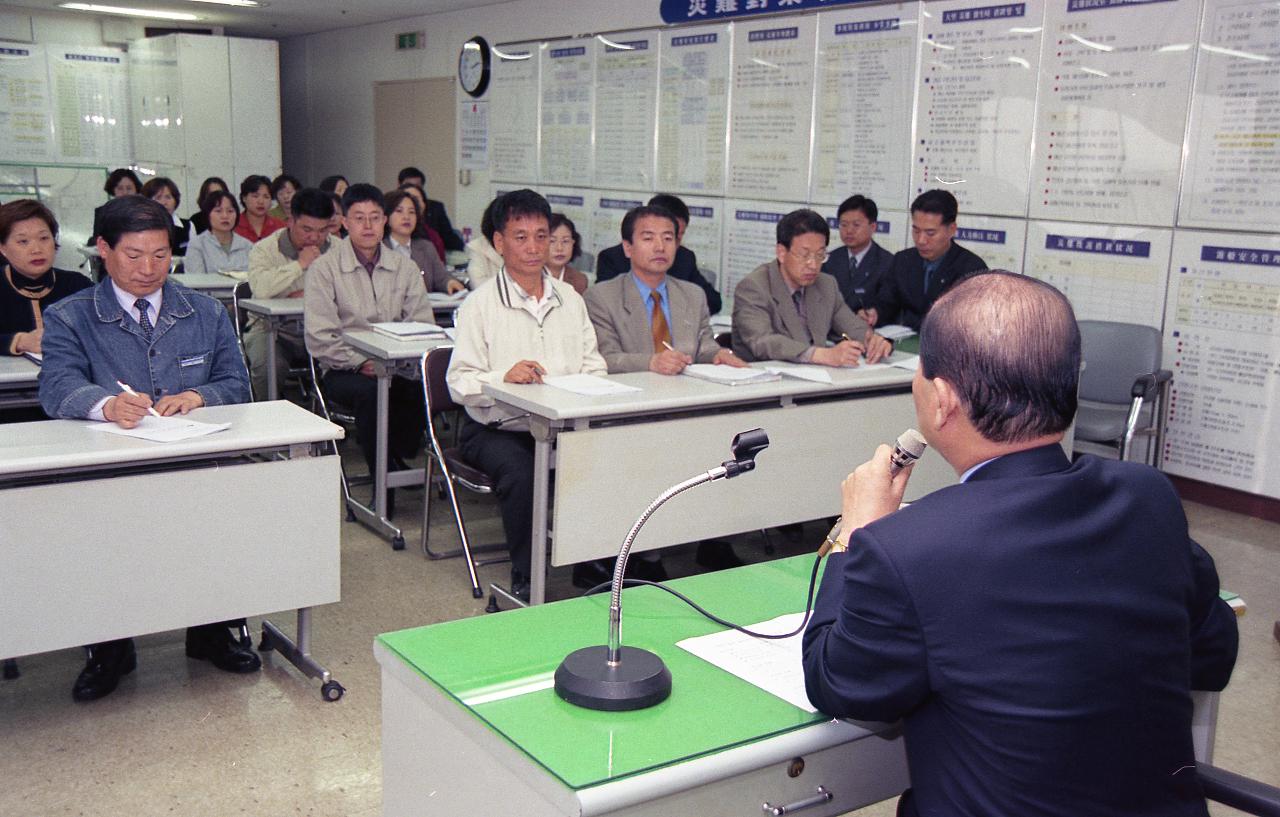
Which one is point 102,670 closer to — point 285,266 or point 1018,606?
point 1018,606

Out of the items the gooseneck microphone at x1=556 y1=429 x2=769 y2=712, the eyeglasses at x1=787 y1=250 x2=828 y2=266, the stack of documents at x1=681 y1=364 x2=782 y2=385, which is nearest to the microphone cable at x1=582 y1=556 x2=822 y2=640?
the gooseneck microphone at x1=556 y1=429 x2=769 y2=712

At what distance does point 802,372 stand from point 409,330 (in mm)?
1694

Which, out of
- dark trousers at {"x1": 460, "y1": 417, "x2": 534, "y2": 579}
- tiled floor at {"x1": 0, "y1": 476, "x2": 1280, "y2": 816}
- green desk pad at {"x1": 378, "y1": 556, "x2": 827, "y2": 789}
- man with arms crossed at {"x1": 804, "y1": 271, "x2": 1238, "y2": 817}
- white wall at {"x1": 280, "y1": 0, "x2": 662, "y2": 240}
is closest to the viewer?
man with arms crossed at {"x1": 804, "y1": 271, "x2": 1238, "y2": 817}

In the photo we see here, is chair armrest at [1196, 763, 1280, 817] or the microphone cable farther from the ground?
the microphone cable

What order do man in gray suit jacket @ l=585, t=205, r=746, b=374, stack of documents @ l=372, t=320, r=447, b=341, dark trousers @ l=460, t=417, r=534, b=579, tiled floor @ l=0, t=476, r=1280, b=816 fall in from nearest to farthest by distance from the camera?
1. tiled floor @ l=0, t=476, r=1280, b=816
2. dark trousers @ l=460, t=417, r=534, b=579
3. man in gray suit jacket @ l=585, t=205, r=746, b=374
4. stack of documents @ l=372, t=320, r=447, b=341

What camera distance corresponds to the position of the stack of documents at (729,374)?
3830mm

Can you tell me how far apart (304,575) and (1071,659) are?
2.28 meters

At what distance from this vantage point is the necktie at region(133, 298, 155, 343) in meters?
3.16

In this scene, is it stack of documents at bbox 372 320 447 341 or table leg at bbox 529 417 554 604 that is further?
stack of documents at bbox 372 320 447 341

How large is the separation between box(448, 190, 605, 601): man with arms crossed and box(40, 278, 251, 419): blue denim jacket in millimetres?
768

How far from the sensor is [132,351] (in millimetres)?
3150

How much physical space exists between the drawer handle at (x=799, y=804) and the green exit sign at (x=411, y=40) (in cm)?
955

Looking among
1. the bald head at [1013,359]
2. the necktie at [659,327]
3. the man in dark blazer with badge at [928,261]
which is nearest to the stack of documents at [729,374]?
the necktie at [659,327]

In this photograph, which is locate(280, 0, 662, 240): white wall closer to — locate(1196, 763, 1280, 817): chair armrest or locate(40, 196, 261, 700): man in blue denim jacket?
locate(40, 196, 261, 700): man in blue denim jacket
